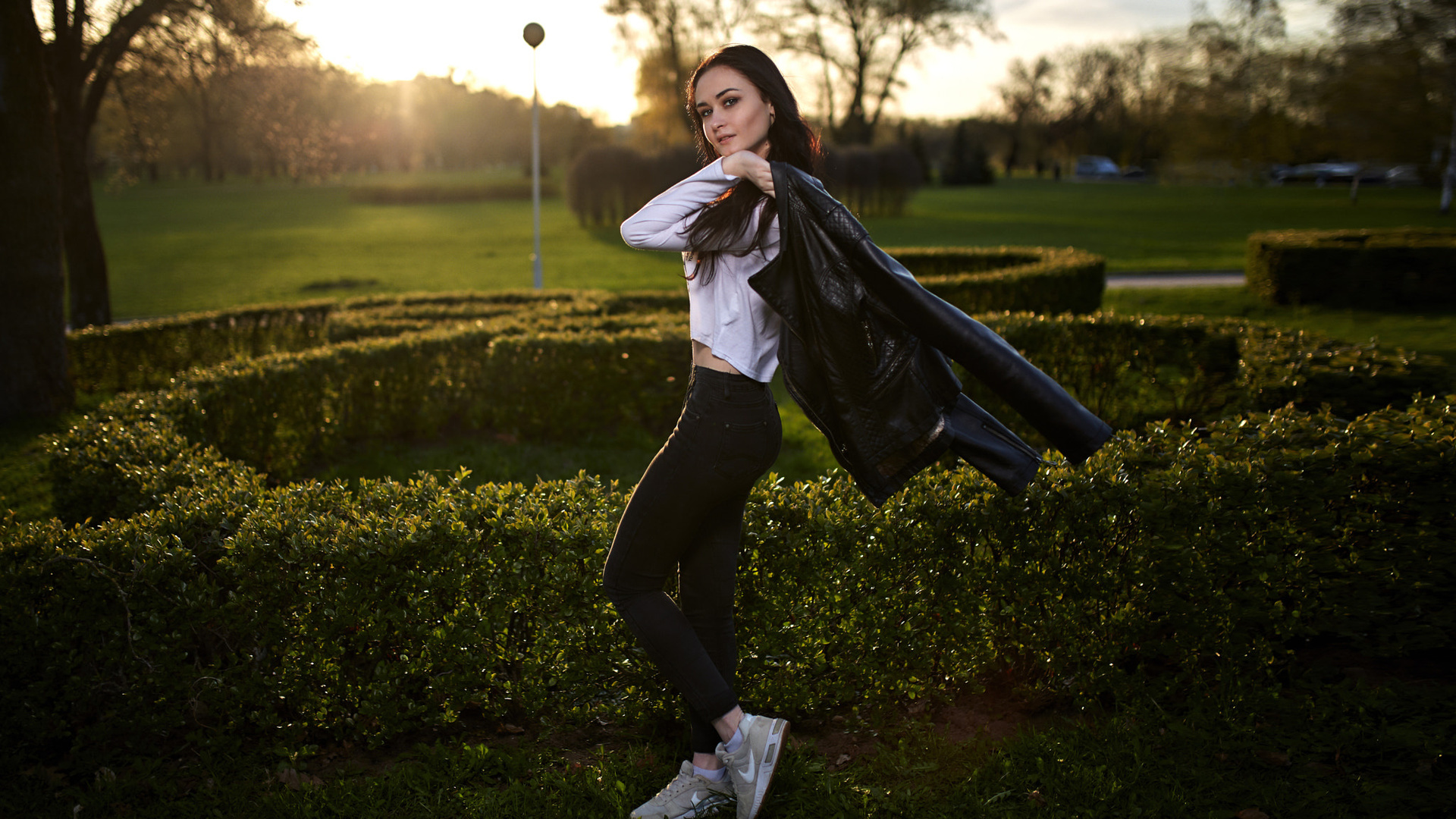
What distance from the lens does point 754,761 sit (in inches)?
106

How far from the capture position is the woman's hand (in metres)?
2.35

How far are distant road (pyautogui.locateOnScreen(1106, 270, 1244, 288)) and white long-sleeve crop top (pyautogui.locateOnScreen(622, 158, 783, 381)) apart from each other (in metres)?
17.2

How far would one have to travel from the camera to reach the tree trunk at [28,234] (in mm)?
7906

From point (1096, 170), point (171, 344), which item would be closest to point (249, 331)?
point (171, 344)

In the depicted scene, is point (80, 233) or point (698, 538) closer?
point (698, 538)

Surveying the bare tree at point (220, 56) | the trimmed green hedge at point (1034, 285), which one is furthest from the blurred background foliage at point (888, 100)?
the trimmed green hedge at point (1034, 285)

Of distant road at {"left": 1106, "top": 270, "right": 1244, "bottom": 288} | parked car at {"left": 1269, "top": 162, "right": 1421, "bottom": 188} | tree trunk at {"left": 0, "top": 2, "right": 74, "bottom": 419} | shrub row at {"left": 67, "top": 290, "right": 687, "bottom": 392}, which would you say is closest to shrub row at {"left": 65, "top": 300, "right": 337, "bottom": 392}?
shrub row at {"left": 67, "top": 290, "right": 687, "bottom": 392}

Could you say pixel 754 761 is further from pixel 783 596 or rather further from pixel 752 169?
pixel 752 169

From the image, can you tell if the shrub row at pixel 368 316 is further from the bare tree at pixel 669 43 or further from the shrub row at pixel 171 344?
the bare tree at pixel 669 43

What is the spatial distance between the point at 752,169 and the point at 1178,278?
19351 mm

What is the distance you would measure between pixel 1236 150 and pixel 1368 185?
16524 mm

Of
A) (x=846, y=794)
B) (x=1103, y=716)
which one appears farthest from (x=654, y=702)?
(x=1103, y=716)

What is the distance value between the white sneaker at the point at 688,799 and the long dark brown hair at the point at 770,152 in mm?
1645

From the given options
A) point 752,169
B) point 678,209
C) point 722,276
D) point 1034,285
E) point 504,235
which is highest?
point 504,235
